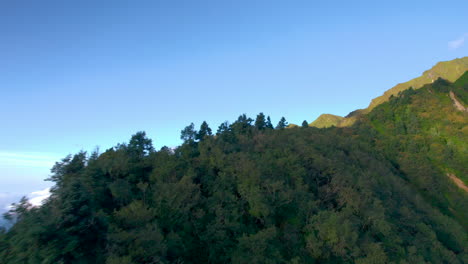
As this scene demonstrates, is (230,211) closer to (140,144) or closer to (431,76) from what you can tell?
(140,144)

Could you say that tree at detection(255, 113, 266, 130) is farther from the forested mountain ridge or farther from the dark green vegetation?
the forested mountain ridge

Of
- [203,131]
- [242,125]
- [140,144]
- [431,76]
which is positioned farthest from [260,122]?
[431,76]

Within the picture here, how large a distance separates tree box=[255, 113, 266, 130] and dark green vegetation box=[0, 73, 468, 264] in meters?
9.26

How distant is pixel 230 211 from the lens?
3656 cm

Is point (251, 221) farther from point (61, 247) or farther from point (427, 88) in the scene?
point (427, 88)

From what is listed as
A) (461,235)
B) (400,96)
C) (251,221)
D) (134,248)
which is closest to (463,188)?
(461,235)

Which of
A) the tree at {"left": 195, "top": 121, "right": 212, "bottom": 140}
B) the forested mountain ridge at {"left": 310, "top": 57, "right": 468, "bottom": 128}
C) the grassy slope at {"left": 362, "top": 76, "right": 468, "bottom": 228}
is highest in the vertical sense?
the forested mountain ridge at {"left": 310, "top": 57, "right": 468, "bottom": 128}

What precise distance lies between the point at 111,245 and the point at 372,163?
6546 cm

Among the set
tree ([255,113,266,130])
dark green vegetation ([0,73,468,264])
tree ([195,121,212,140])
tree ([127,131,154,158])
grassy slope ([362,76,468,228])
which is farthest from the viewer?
tree ([255,113,266,130])

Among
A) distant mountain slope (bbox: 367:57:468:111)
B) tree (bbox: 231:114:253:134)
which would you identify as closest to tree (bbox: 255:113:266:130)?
tree (bbox: 231:114:253:134)

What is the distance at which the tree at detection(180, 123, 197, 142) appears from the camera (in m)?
62.8

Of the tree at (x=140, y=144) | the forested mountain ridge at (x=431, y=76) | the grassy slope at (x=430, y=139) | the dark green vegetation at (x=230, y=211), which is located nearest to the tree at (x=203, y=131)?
the dark green vegetation at (x=230, y=211)

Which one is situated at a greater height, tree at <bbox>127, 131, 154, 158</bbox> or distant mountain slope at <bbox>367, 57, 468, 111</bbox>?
distant mountain slope at <bbox>367, 57, 468, 111</bbox>

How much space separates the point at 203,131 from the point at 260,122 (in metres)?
24.1
